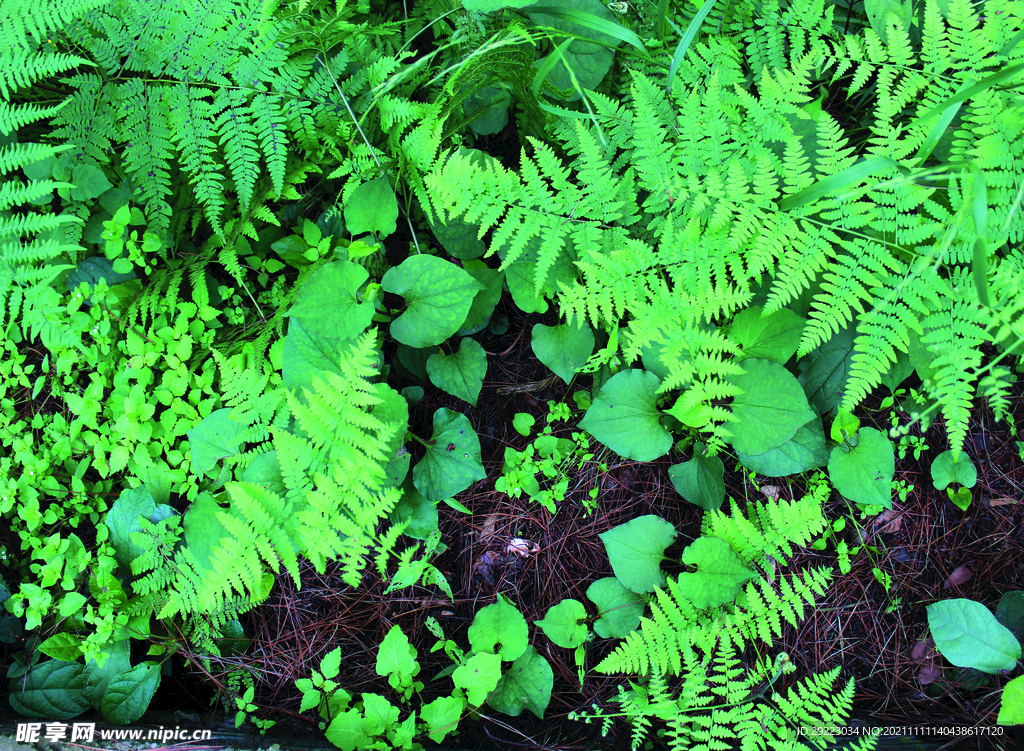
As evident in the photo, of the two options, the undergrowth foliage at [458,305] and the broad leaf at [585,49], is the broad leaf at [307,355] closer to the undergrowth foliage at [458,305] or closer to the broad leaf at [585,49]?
the undergrowth foliage at [458,305]

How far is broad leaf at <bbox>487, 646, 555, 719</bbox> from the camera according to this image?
2.51 meters

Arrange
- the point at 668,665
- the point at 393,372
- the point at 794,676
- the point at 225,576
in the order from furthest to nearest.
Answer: the point at 393,372 < the point at 794,676 < the point at 668,665 < the point at 225,576

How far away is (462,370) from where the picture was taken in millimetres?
2611

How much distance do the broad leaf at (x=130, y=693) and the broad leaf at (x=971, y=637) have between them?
11.0 feet

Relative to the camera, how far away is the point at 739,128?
2.38 meters

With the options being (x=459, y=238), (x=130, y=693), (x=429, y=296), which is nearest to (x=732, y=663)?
(x=429, y=296)

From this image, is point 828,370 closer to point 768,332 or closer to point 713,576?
point 768,332

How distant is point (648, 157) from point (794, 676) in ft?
7.76

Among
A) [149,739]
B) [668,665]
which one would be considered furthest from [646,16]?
[149,739]

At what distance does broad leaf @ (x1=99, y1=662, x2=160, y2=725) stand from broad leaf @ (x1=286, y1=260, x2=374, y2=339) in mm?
1644

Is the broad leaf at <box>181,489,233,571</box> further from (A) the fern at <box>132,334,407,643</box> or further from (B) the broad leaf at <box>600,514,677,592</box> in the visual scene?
(B) the broad leaf at <box>600,514,677,592</box>

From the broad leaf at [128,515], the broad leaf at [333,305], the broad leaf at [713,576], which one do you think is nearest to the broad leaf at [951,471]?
the broad leaf at [713,576]

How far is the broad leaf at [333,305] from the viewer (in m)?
2.41

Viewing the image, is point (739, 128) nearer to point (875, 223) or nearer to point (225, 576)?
point (875, 223)
